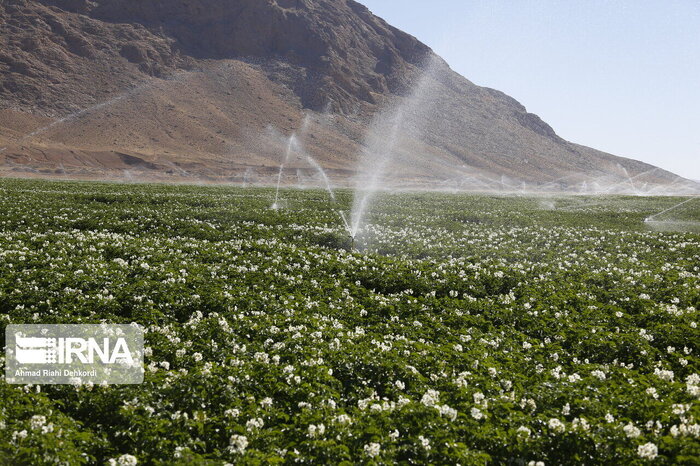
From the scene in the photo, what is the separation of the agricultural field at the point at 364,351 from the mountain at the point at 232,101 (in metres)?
84.8

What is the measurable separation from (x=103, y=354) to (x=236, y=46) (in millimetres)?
169198

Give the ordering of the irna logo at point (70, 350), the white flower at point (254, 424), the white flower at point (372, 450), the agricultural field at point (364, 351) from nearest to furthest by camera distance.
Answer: the white flower at point (372, 450) → the agricultural field at point (364, 351) → the white flower at point (254, 424) → the irna logo at point (70, 350)

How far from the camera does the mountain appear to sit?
104m

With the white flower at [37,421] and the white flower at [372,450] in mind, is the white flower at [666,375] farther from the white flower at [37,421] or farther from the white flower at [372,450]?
the white flower at [37,421]

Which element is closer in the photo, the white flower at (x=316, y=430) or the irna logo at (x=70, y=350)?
the white flower at (x=316, y=430)

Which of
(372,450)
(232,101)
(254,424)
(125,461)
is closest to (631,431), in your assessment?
(372,450)

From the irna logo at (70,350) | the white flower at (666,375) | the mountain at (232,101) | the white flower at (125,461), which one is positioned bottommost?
the irna logo at (70,350)

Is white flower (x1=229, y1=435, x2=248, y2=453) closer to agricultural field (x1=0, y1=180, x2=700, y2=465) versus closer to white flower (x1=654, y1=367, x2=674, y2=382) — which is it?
agricultural field (x1=0, y1=180, x2=700, y2=465)

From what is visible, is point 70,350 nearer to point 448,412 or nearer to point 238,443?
point 238,443

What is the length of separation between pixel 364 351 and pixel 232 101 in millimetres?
143094

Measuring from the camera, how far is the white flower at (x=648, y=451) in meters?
4.81

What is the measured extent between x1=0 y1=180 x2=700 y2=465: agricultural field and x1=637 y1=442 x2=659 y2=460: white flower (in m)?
0.02

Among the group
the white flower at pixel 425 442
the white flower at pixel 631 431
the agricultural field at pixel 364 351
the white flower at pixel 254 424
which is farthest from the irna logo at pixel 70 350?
the white flower at pixel 631 431

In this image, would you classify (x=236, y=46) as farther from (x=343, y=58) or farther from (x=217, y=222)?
(x=217, y=222)
